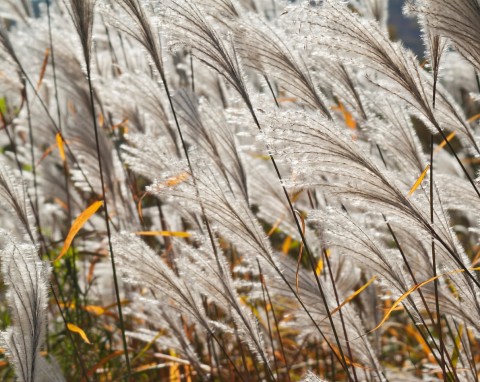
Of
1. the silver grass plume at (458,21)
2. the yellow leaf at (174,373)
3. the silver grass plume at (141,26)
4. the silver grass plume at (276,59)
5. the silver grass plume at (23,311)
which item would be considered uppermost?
the silver grass plume at (141,26)

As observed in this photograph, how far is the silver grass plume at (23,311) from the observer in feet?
5.17

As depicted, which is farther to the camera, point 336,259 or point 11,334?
point 336,259

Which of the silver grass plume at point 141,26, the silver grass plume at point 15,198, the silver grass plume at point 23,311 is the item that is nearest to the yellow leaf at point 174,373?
the silver grass plume at point 15,198

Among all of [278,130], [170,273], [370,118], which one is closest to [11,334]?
[170,273]

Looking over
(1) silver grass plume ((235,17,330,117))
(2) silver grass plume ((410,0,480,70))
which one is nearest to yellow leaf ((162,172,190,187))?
(1) silver grass plume ((235,17,330,117))

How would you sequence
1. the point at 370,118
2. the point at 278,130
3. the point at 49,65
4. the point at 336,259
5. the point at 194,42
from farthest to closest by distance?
the point at 49,65 → the point at 336,259 → the point at 370,118 → the point at 194,42 → the point at 278,130

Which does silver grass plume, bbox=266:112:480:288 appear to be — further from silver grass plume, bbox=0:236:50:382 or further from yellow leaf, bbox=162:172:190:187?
silver grass plume, bbox=0:236:50:382

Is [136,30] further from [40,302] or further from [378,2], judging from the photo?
[378,2]

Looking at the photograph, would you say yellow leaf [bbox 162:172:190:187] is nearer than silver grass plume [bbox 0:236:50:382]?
No

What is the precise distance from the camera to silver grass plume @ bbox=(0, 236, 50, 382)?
1.58 meters

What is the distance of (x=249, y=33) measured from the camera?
188 centimetres

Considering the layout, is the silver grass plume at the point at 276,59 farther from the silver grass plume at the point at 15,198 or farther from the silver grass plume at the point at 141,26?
the silver grass plume at the point at 15,198

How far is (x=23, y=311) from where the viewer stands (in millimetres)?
1584

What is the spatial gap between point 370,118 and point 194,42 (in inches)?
26.7
